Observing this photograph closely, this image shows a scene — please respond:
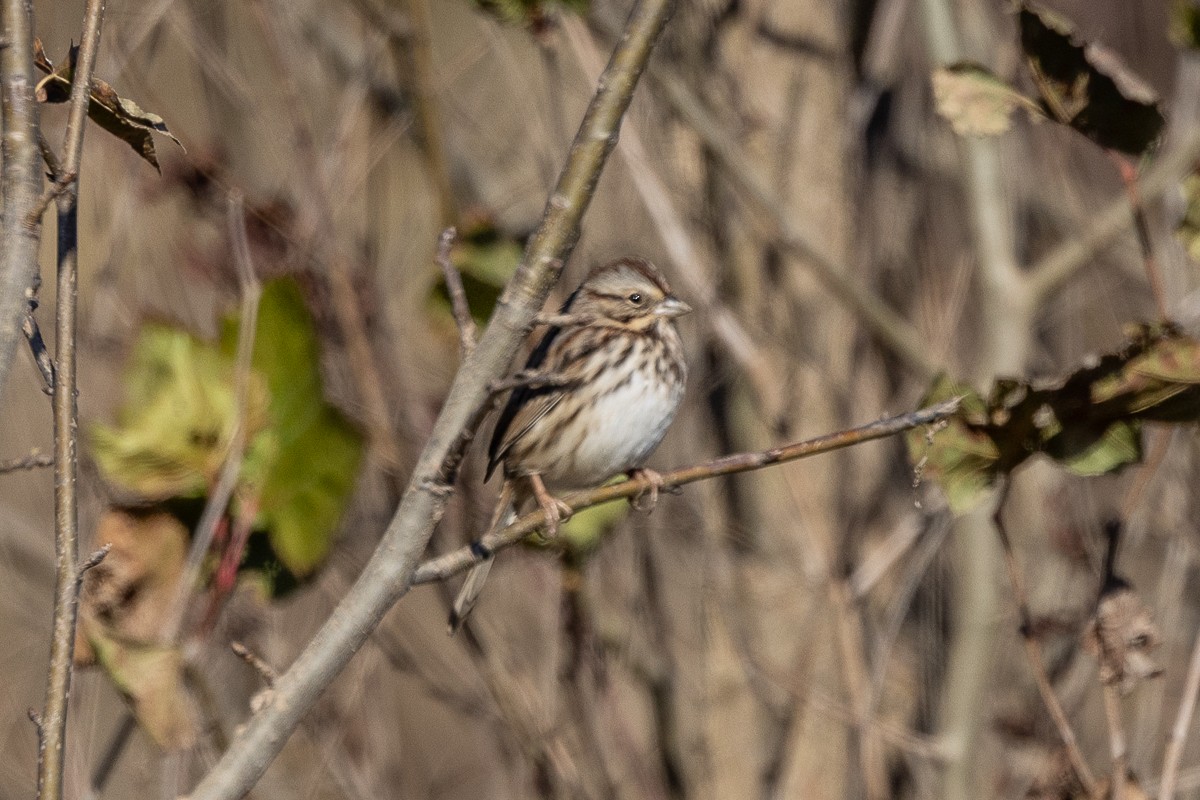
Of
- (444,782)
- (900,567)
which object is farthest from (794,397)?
(444,782)

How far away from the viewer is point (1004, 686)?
15.3 ft

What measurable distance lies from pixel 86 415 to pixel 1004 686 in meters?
2.97

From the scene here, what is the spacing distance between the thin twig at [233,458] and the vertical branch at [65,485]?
3.64 ft

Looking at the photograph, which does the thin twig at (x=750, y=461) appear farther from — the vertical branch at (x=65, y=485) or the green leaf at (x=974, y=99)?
the green leaf at (x=974, y=99)

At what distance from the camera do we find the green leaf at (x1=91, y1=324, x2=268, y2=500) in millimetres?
2961

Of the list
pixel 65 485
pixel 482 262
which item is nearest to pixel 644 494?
pixel 482 262

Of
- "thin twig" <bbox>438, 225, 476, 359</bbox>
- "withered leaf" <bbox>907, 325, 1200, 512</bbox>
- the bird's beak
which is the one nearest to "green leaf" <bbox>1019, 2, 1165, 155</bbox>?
"withered leaf" <bbox>907, 325, 1200, 512</bbox>

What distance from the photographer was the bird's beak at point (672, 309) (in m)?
3.74

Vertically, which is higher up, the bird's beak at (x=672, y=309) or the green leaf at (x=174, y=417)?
the bird's beak at (x=672, y=309)

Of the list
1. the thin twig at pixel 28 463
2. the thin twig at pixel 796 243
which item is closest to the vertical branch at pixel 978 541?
the thin twig at pixel 796 243

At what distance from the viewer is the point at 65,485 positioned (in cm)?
171

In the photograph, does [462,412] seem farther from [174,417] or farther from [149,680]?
[174,417]

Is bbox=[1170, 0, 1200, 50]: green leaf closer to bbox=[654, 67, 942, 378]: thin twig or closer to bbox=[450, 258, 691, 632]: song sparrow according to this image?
bbox=[654, 67, 942, 378]: thin twig

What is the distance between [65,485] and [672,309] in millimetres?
2227
